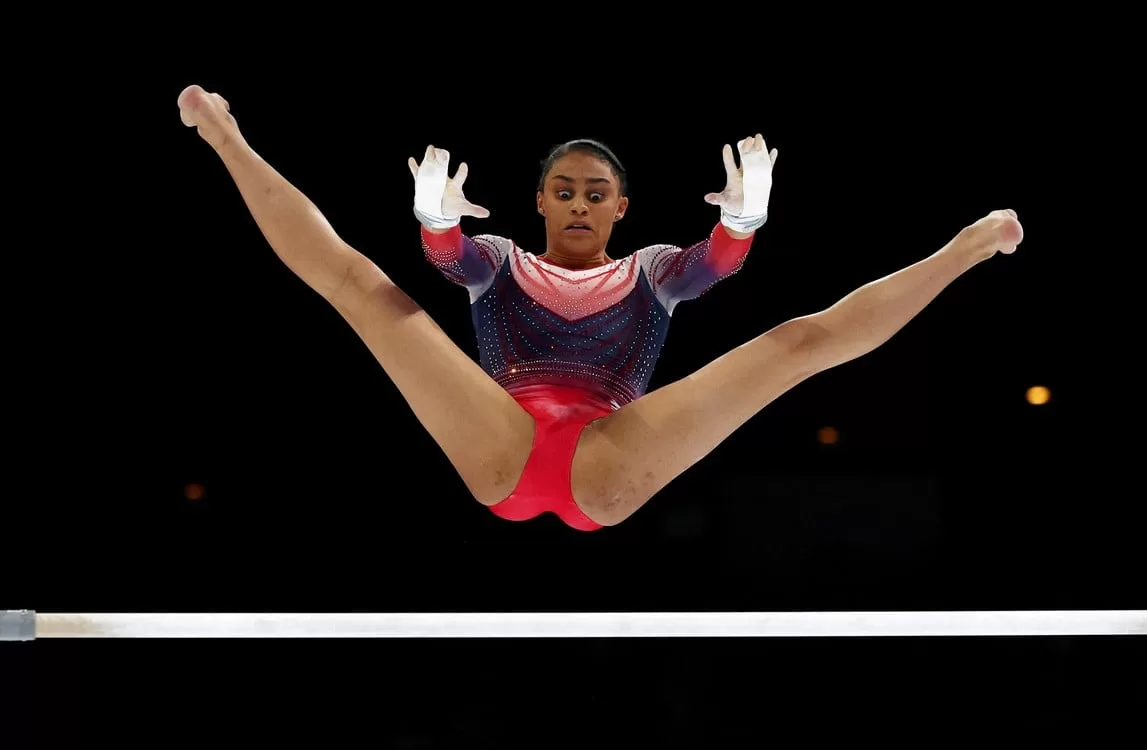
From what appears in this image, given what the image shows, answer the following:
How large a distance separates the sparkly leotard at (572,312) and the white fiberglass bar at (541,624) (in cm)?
42

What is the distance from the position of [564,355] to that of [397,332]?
1.76ft

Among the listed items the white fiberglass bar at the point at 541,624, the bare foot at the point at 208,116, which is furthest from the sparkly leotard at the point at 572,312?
the bare foot at the point at 208,116

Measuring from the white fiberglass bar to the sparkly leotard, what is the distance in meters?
0.42

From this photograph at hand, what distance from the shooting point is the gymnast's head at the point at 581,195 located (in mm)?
3271

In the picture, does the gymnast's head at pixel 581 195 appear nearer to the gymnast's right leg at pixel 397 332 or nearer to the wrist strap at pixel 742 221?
the wrist strap at pixel 742 221

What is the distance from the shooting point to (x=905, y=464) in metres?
4.84

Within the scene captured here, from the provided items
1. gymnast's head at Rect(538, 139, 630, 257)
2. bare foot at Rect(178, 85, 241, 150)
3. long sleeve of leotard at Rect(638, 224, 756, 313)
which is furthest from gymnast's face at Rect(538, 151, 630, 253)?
bare foot at Rect(178, 85, 241, 150)

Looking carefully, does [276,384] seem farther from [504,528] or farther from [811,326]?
[811,326]

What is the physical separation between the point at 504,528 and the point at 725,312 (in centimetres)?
126

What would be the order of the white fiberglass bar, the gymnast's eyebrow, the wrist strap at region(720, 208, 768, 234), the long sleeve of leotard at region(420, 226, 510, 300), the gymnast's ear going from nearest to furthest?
1. the white fiberglass bar
2. the wrist strap at region(720, 208, 768, 234)
3. the long sleeve of leotard at region(420, 226, 510, 300)
4. the gymnast's eyebrow
5. the gymnast's ear

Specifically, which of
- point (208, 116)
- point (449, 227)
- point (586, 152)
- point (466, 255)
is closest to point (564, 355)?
point (466, 255)

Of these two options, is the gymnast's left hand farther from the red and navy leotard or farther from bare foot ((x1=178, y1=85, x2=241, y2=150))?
bare foot ((x1=178, y1=85, x2=241, y2=150))

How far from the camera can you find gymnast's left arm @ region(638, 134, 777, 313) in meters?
2.79
